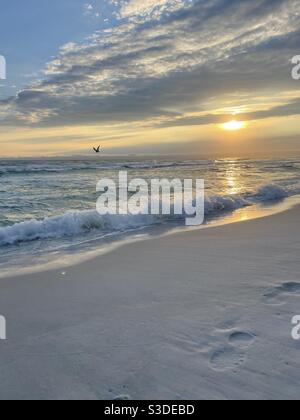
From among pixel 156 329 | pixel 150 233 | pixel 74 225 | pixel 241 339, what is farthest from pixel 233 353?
pixel 74 225

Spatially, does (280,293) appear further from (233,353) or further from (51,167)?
(51,167)

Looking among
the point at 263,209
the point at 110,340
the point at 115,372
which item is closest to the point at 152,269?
the point at 110,340

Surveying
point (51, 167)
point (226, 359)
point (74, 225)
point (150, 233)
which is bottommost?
point (226, 359)

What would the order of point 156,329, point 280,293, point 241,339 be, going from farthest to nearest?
point 280,293 < point 156,329 < point 241,339

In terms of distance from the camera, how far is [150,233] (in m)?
7.97

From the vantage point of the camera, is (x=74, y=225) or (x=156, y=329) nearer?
(x=156, y=329)

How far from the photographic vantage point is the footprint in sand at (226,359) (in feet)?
8.21

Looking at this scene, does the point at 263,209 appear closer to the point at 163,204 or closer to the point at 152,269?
the point at 163,204

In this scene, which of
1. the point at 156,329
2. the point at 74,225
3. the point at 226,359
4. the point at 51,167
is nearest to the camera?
the point at 226,359

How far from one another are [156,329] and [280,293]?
145cm

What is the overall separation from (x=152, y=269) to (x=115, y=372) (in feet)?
8.46

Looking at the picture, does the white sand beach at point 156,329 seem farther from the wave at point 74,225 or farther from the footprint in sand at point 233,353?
the wave at point 74,225
